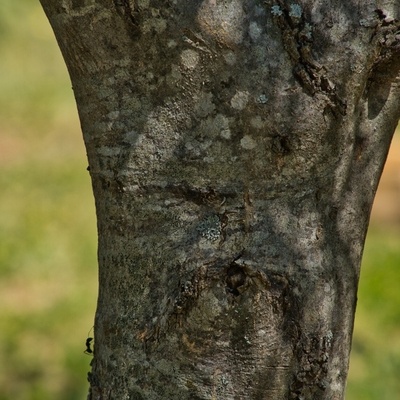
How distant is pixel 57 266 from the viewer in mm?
5703

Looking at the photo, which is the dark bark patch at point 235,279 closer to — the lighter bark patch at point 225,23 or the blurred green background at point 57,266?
the lighter bark patch at point 225,23

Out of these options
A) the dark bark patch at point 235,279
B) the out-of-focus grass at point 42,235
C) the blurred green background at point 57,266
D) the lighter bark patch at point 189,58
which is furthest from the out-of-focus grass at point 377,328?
the lighter bark patch at point 189,58

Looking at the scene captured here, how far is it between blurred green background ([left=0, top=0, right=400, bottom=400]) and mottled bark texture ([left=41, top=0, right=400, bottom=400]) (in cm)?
273

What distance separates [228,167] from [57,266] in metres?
4.21

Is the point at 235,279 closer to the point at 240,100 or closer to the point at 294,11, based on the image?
the point at 240,100

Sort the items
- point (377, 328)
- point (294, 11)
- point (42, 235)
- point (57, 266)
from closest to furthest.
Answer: point (294, 11)
point (377, 328)
point (57, 266)
point (42, 235)

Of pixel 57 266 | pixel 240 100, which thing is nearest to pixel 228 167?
pixel 240 100

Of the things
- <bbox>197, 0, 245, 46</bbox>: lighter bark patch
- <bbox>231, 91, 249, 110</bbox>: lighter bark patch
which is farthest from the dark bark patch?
<bbox>197, 0, 245, 46</bbox>: lighter bark patch

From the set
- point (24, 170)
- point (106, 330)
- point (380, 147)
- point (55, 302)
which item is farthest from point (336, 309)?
point (24, 170)

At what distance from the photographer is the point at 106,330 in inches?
70.4

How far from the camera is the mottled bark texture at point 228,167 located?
1.60 metres

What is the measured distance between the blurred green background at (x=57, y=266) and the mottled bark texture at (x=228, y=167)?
2733 mm

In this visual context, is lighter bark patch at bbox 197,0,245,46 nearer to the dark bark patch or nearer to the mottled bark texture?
the mottled bark texture

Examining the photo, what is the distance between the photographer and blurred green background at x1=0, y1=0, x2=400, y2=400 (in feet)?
14.9
